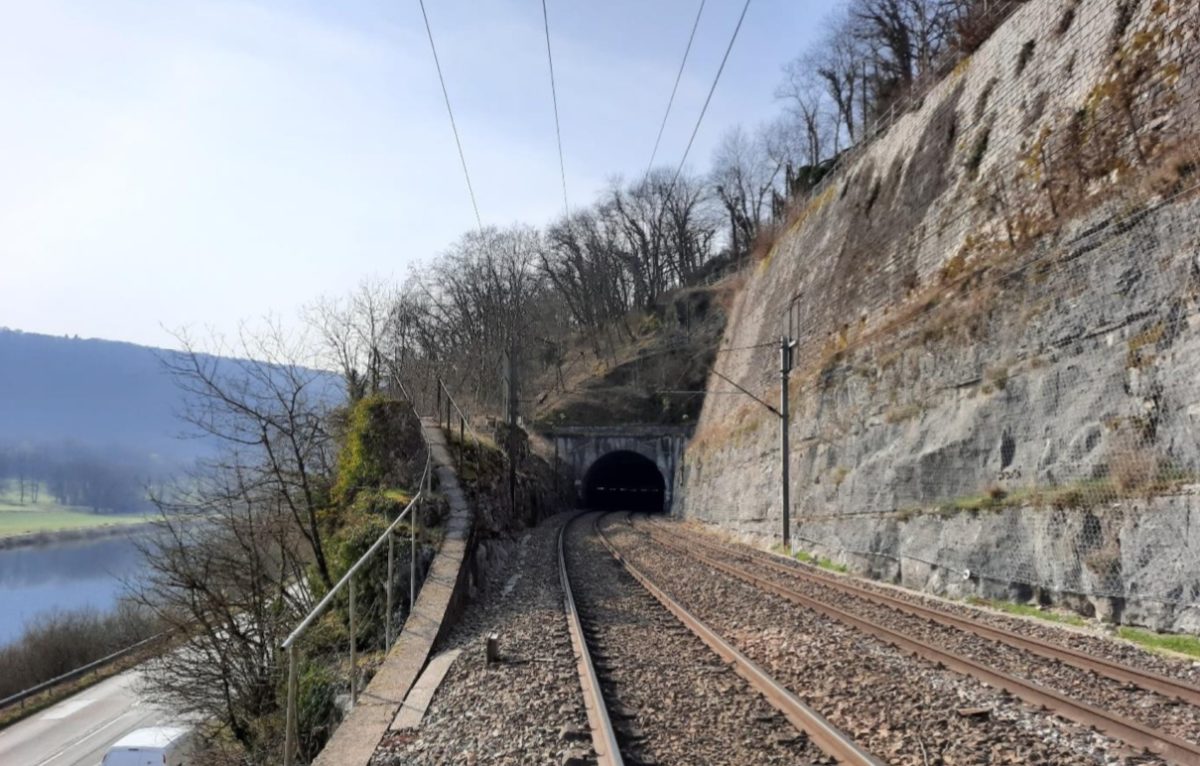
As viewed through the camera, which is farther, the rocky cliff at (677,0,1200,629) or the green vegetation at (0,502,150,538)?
the green vegetation at (0,502,150,538)

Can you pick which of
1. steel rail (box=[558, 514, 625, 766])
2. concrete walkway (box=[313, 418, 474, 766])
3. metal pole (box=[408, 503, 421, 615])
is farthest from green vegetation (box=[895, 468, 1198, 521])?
metal pole (box=[408, 503, 421, 615])

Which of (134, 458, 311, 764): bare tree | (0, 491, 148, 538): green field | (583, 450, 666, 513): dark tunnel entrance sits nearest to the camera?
(134, 458, 311, 764): bare tree

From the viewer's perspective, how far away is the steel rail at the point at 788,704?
4.68 m

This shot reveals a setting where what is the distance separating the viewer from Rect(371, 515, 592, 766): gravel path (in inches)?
A: 208

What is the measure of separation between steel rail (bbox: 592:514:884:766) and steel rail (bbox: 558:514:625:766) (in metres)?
1.27

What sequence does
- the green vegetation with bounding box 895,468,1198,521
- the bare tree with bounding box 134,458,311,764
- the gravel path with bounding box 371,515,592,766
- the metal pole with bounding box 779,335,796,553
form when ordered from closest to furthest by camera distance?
the gravel path with bounding box 371,515,592,766 → the green vegetation with bounding box 895,468,1198,521 → the bare tree with bounding box 134,458,311,764 → the metal pole with bounding box 779,335,796,553

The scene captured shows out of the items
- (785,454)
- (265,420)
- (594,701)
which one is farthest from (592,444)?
(594,701)

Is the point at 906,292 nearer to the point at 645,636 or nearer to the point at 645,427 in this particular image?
the point at 645,636

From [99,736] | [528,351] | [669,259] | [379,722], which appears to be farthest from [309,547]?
[669,259]

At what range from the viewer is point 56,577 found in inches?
3174

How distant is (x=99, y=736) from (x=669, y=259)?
5678 centimetres

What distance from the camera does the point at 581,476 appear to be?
48281 mm

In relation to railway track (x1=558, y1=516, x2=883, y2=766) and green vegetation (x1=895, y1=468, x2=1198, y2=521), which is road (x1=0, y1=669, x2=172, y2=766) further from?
green vegetation (x1=895, y1=468, x2=1198, y2=521)

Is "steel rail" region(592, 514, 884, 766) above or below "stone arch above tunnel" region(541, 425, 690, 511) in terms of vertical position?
below
